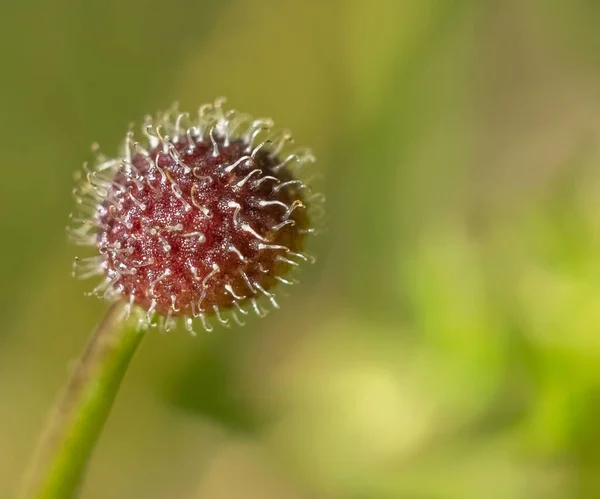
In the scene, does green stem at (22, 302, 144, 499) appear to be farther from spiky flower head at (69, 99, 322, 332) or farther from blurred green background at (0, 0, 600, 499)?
blurred green background at (0, 0, 600, 499)

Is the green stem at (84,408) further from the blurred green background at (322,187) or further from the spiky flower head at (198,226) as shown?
the blurred green background at (322,187)

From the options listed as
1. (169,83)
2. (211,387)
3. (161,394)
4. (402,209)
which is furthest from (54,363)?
(402,209)

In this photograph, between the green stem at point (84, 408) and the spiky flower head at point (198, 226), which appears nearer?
the spiky flower head at point (198, 226)

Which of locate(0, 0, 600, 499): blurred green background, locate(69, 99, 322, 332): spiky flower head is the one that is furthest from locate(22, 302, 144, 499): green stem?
locate(0, 0, 600, 499): blurred green background

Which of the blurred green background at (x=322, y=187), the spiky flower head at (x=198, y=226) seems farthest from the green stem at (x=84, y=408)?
the blurred green background at (x=322, y=187)

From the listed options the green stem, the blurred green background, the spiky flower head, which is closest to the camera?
the spiky flower head
